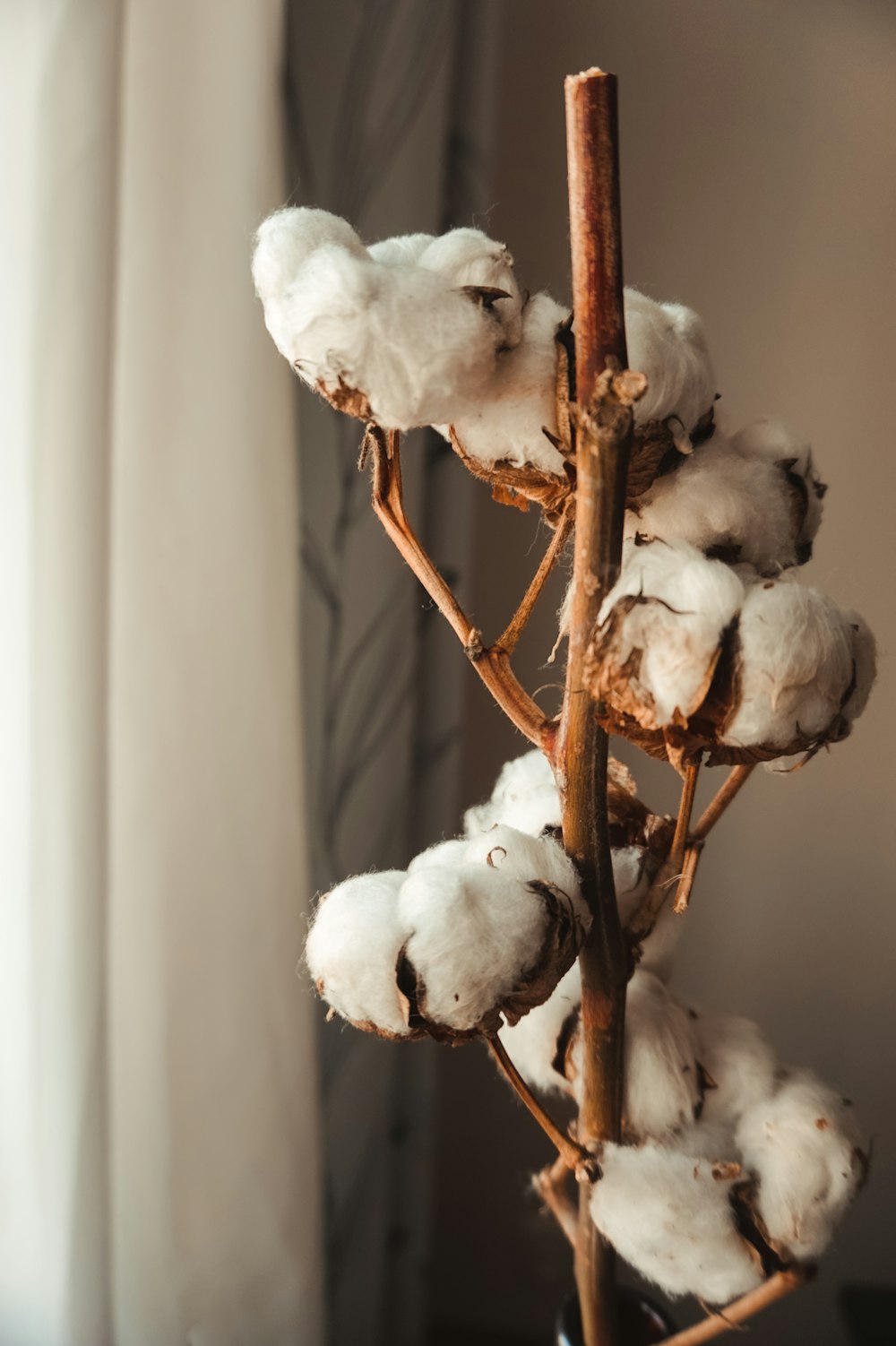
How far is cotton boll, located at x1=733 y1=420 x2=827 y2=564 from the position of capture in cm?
44

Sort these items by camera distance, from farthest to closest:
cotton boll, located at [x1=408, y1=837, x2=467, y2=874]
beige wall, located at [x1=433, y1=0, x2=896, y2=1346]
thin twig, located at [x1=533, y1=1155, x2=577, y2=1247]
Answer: beige wall, located at [x1=433, y1=0, x2=896, y2=1346] → thin twig, located at [x1=533, y1=1155, x2=577, y2=1247] → cotton boll, located at [x1=408, y1=837, x2=467, y2=874]

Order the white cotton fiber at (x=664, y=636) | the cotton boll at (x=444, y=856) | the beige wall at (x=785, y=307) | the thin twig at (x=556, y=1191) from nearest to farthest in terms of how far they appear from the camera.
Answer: the white cotton fiber at (x=664, y=636) → the cotton boll at (x=444, y=856) → the thin twig at (x=556, y=1191) → the beige wall at (x=785, y=307)

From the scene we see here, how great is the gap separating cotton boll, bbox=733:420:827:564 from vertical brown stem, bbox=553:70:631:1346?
0.10 metres

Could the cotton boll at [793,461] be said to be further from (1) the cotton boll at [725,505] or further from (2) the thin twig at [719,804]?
(2) the thin twig at [719,804]

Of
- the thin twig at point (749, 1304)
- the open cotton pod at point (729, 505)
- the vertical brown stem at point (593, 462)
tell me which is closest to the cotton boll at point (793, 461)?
the open cotton pod at point (729, 505)

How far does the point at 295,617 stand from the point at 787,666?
48 centimetres

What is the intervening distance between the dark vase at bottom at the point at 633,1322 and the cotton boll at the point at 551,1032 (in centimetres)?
18

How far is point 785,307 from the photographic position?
2.95 ft

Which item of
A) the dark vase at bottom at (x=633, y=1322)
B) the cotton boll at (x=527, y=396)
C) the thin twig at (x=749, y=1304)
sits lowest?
the dark vase at bottom at (x=633, y=1322)

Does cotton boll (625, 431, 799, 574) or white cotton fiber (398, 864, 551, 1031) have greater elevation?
cotton boll (625, 431, 799, 574)

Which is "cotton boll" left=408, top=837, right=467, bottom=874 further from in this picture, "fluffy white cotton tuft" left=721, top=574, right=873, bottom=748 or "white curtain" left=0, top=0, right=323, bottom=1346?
"white curtain" left=0, top=0, right=323, bottom=1346

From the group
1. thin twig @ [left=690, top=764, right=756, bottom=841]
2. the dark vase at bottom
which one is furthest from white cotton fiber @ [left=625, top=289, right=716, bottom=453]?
the dark vase at bottom

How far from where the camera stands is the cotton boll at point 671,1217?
1.59ft

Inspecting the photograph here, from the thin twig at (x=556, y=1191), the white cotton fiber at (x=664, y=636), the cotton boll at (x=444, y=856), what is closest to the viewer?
the white cotton fiber at (x=664, y=636)
